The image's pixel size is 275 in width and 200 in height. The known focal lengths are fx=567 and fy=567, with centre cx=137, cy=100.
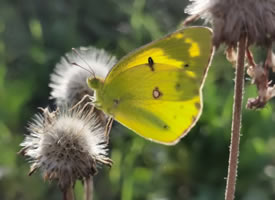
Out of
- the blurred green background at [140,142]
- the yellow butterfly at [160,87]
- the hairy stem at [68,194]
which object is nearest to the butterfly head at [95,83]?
the yellow butterfly at [160,87]

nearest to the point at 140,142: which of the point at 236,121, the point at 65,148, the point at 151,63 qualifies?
the point at 151,63

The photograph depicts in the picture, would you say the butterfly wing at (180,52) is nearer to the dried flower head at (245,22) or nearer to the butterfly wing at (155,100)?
the butterfly wing at (155,100)

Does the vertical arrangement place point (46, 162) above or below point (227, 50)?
below

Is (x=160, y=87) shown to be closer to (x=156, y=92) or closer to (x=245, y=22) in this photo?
(x=156, y=92)

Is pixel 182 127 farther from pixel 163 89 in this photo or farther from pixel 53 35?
pixel 53 35

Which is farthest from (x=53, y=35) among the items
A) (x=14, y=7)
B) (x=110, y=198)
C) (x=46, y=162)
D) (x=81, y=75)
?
(x=46, y=162)

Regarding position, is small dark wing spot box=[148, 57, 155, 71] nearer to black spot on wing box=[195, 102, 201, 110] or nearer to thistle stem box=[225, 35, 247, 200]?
black spot on wing box=[195, 102, 201, 110]
